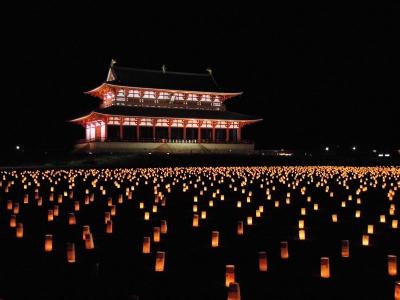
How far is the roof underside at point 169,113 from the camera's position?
46500 millimetres

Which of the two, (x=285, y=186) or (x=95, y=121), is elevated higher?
(x=95, y=121)

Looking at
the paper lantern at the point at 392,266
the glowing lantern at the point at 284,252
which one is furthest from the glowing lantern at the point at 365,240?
the paper lantern at the point at 392,266

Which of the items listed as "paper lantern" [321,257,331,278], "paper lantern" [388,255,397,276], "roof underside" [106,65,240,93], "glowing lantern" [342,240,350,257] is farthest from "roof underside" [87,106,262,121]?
"paper lantern" [388,255,397,276]

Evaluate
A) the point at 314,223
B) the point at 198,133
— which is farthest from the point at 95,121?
the point at 314,223

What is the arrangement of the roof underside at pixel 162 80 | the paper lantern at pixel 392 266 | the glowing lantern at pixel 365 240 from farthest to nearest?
the roof underside at pixel 162 80 < the glowing lantern at pixel 365 240 < the paper lantern at pixel 392 266

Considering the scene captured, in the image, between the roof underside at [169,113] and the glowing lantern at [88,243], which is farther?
the roof underside at [169,113]

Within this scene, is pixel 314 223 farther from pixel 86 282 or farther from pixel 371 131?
pixel 371 131

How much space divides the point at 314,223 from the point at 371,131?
5942 cm

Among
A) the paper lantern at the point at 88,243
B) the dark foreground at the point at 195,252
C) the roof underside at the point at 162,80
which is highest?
the roof underside at the point at 162,80

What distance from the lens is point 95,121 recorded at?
50.8 m

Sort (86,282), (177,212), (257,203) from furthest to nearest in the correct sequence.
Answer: (257,203)
(177,212)
(86,282)

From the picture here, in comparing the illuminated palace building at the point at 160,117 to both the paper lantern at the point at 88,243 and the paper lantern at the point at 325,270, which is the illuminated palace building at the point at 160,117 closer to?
the paper lantern at the point at 88,243

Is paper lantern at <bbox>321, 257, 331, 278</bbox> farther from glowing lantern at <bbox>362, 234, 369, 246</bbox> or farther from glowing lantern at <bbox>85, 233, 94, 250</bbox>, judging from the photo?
glowing lantern at <bbox>85, 233, 94, 250</bbox>

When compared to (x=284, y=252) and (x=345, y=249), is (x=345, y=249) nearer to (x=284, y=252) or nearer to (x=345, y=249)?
(x=345, y=249)
